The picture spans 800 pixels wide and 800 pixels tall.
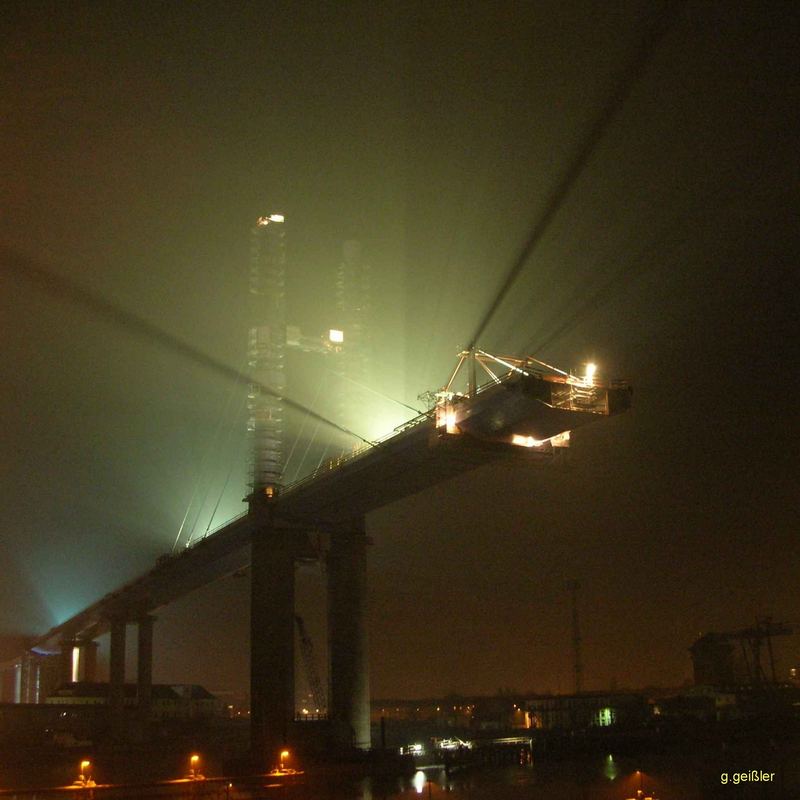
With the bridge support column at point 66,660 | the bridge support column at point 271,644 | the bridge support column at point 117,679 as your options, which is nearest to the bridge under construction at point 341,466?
the bridge support column at point 271,644

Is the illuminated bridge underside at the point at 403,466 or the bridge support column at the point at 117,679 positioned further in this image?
the bridge support column at the point at 117,679

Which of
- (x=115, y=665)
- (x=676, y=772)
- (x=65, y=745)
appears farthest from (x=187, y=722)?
(x=676, y=772)

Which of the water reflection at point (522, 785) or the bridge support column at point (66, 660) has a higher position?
the bridge support column at point (66, 660)

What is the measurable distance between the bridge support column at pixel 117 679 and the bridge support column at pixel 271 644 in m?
43.4

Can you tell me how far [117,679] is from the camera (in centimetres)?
8519

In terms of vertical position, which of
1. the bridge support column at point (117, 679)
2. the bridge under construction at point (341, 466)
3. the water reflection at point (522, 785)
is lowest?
the water reflection at point (522, 785)

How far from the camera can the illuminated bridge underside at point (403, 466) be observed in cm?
2984

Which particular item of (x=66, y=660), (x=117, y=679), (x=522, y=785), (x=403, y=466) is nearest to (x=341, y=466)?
(x=403, y=466)

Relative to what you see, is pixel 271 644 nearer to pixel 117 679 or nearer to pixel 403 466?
pixel 403 466

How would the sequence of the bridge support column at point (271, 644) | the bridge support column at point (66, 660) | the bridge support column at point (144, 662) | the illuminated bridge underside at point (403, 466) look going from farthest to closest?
1. the bridge support column at point (66, 660)
2. the bridge support column at point (144, 662)
3. the bridge support column at point (271, 644)
4. the illuminated bridge underside at point (403, 466)

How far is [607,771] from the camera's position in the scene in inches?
1998

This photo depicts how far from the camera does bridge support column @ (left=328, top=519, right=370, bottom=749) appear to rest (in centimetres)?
4481

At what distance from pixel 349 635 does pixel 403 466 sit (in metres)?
11.0

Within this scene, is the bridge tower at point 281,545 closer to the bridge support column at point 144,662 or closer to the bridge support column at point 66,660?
the bridge support column at point 144,662
